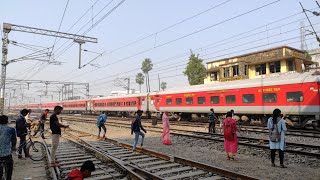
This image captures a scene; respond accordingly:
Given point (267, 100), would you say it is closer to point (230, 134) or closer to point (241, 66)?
point (230, 134)

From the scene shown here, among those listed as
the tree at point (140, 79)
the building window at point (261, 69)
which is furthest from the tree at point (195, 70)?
the tree at point (140, 79)

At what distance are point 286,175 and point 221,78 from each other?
3393 centimetres

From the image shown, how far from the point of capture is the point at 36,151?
11273 mm

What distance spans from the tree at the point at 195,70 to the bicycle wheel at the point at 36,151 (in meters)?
39.9

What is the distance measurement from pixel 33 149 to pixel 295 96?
15.0 m

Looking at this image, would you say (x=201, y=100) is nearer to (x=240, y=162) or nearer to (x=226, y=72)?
(x=240, y=162)

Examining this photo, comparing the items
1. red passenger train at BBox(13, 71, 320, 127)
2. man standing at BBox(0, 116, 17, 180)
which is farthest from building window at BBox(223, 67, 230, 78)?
man standing at BBox(0, 116, 17, 180)

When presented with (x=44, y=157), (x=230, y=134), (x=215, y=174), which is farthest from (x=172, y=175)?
(x=44, y=157)

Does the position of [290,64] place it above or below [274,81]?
above

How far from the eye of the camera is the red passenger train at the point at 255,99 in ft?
54.9

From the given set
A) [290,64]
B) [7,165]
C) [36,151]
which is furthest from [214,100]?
[7,165]

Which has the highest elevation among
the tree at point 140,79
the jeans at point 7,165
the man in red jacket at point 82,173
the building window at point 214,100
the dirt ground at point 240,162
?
the tree at point 140,79

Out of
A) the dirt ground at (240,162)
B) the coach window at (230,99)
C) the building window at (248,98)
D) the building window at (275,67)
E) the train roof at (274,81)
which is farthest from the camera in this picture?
the building window at (275,67)

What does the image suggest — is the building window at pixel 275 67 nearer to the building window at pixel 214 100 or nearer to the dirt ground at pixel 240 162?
the building window at pixel 214 100
